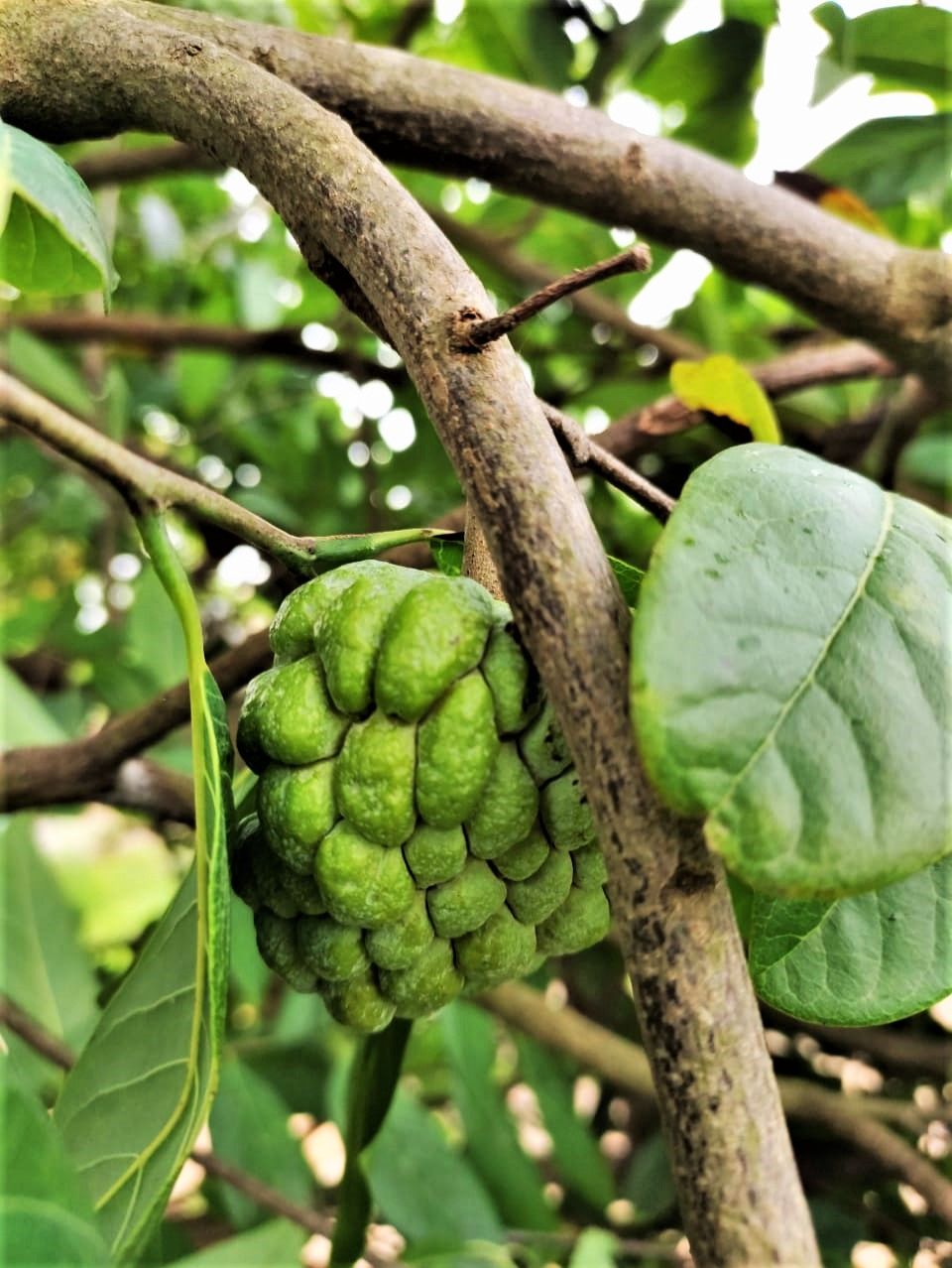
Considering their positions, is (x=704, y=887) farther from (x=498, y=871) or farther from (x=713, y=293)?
(x=713, y=293)

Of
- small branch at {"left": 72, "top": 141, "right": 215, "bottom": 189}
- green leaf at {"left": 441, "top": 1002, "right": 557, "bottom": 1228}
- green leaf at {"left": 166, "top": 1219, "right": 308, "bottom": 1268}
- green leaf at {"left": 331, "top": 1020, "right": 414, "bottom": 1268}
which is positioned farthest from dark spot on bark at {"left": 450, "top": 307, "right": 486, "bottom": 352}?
green leaf at {"left": 441, "top": 1002, "right": 557, "bottom": 1228}

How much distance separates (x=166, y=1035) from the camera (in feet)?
1.93

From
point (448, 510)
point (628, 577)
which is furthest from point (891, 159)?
point (628, 577)

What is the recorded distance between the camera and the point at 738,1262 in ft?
1.24

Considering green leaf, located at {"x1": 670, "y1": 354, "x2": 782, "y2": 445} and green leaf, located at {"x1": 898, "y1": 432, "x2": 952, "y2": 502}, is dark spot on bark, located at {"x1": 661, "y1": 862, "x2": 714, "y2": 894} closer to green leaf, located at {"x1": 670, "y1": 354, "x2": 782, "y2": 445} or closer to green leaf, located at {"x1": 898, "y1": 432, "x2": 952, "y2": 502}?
green leaf, located at {"x1": 670, "y1": 354, "x2": 782, "y2": 445}

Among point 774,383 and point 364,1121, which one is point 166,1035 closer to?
point 364,1121

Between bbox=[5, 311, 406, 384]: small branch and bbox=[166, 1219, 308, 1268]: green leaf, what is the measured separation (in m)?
1.12

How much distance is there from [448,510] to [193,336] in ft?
1.56

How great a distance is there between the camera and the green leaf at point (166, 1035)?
506 millimetres

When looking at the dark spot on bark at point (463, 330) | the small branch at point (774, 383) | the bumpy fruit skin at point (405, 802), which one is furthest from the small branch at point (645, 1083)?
the dark spot on bark at point (463, 330)

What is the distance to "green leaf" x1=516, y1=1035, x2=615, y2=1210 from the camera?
1.61m

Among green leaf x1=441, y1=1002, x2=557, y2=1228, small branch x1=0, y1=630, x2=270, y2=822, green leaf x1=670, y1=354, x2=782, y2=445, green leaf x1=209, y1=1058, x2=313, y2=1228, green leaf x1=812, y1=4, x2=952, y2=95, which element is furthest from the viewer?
green leaf x1=441, y1=1002, x2=557, y2=1228

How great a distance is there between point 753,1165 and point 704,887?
0.10m

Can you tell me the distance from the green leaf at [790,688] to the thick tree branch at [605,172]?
0.45 m
